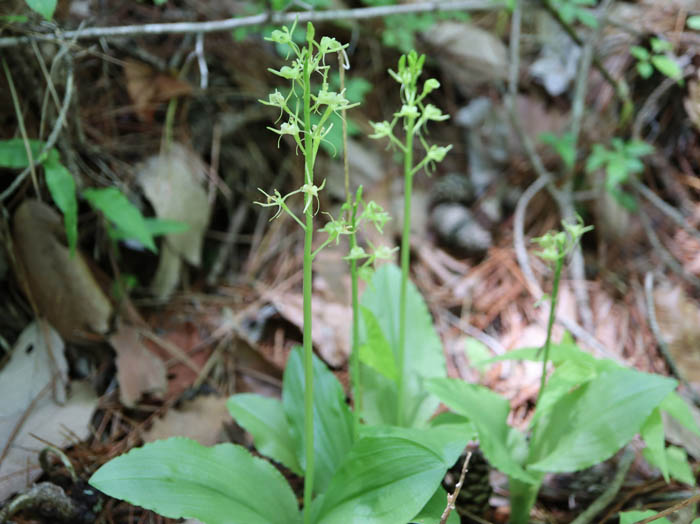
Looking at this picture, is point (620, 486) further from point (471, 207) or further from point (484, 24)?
point (484, 24)

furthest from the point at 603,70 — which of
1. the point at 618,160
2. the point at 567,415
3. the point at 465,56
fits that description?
the point at 567,415

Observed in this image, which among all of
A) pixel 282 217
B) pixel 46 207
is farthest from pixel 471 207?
pixel 46 207

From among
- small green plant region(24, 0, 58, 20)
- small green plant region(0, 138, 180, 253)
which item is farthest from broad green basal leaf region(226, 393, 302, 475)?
small green plant region(24, 0, 58, 20)

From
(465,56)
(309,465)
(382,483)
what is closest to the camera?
(382,483)


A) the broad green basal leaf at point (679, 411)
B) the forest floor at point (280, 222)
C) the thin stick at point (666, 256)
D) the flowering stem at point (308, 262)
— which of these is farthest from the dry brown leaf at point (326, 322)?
the thin stick at point (666, 256)

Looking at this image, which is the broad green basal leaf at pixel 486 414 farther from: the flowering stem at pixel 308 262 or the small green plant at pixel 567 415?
the flowering stem at pixel 308 262

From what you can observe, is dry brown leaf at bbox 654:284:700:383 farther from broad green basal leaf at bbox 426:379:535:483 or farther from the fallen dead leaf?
the fallen dead leaf

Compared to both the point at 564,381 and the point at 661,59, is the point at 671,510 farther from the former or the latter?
the point at 661,59
